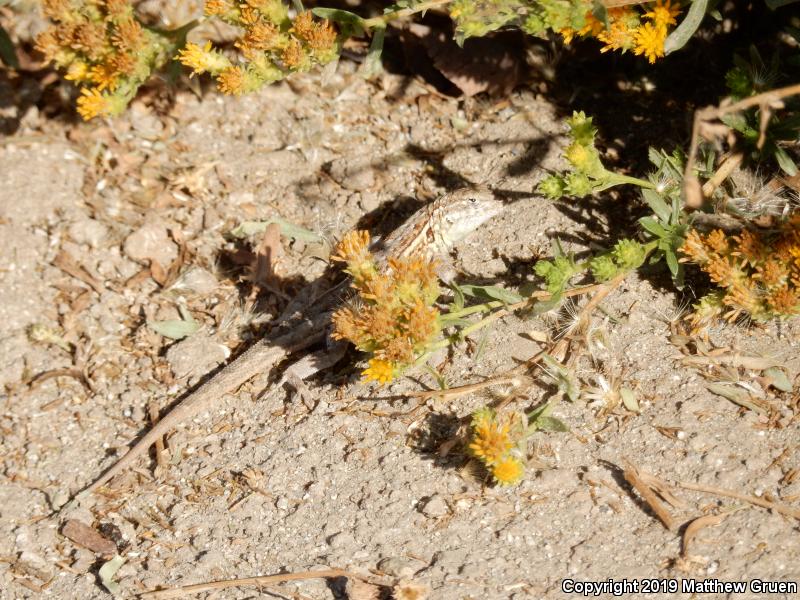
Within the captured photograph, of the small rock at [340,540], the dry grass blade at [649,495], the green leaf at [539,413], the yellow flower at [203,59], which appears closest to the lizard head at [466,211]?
the green leaf at [539,413]

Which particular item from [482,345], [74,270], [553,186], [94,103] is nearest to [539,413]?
[482,345]

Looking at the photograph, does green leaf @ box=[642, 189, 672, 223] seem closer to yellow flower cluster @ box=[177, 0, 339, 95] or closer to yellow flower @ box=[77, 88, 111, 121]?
yellow flower cluster @ box=[177, 0, 339, 95]

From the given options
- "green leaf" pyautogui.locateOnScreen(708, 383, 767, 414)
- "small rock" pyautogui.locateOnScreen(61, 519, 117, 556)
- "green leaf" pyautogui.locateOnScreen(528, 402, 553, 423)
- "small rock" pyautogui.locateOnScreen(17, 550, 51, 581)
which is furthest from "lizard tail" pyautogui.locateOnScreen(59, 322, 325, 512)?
"green leaf" pyautogui.locateOnScreen(708, 383, 767, 414)

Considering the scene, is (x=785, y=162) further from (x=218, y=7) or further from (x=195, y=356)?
(x=195, y=356)

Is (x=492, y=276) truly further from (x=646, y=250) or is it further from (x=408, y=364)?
(x=408, y=364)

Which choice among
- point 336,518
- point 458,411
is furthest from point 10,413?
point 458,411

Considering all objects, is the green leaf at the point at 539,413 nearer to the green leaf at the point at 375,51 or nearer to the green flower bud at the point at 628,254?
the green flower bud at the point at 628,254
